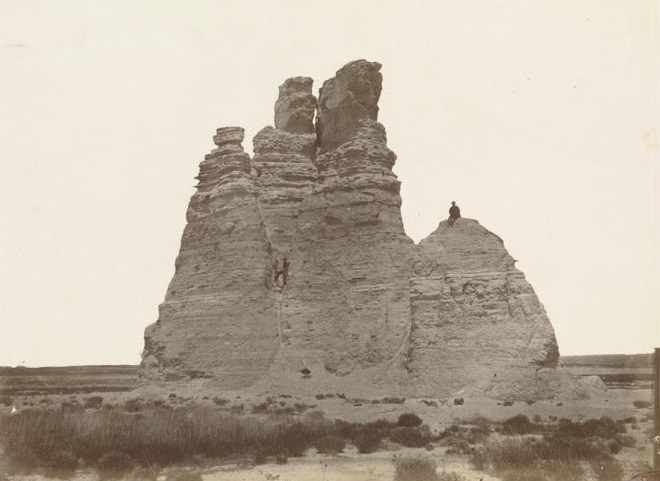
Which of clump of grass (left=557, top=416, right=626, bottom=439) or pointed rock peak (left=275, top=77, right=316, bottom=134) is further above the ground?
pointed rock peak (left=275, top=77, right=316, bottom=134)

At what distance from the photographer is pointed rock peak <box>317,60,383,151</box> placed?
44.2 meters

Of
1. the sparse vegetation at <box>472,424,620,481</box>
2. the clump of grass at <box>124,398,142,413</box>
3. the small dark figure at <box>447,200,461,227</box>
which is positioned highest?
the small dark figure at <box>447,200,461,227</box>

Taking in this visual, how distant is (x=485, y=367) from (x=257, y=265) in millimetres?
12595

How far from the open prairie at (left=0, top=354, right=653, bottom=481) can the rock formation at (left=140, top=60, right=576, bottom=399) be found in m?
4.92

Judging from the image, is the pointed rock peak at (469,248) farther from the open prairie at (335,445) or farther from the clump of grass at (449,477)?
the clump of grass at (449,477)

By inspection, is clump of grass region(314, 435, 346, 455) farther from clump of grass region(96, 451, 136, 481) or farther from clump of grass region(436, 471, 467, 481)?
clump of grass region(96, 451, 136, 481)

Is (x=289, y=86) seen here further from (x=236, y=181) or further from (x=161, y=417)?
(x=161, y=417)

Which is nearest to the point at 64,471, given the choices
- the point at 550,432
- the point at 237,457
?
the point at 237,457

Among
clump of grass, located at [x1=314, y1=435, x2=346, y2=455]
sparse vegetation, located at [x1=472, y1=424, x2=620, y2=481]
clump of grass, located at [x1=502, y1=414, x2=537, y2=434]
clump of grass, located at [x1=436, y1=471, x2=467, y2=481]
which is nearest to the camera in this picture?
clump of grass, located at [x1=436, y1=471, x2=467, y2=481]

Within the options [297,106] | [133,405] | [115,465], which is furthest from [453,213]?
[115,465]

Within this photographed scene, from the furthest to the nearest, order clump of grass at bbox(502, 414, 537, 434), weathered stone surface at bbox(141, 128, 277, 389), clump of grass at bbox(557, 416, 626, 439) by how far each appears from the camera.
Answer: weathered stone surface at bbox(141, 128, 277, 389) < clump of grass at bbox(502, 414, 537, 434) < clump of grass at bbox(557, 416, 626, 439)

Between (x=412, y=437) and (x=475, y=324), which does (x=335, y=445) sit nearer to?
(x=412, y=437)

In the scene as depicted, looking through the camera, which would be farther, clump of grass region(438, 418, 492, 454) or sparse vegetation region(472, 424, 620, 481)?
clump of grass region(438, 418, 492, 454)

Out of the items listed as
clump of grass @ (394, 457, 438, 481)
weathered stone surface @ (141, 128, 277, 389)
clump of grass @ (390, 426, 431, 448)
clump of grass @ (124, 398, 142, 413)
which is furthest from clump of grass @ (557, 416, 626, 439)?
clump of grass @ (124, 398, 142, 413)
